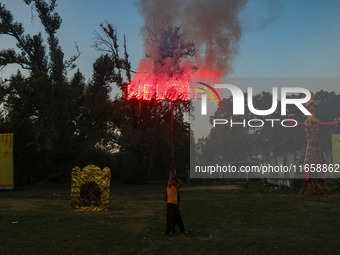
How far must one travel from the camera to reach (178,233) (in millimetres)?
14094

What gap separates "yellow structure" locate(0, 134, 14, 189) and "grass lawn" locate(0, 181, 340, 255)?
17.6 meters

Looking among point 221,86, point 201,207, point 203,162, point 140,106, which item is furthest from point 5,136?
point 203,162

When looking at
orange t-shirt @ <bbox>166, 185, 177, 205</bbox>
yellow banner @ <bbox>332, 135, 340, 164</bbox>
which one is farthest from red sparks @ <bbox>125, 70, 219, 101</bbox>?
orange t-shirt @ <bbox>166, 185, 177, 205</bbox>

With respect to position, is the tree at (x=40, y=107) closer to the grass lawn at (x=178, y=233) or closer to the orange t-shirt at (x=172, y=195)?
the grass lawn at (x=178, y=233)

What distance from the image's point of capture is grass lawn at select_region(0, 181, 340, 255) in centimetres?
1160

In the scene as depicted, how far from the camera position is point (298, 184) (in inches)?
1364

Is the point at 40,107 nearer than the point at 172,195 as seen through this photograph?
No

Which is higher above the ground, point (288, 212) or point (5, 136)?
point (5, 136)

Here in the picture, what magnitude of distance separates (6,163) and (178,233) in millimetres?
28767

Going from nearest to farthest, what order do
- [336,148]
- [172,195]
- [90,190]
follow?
[172,195]
[90,190]
[336,148]

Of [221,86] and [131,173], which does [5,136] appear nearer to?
[131,173]

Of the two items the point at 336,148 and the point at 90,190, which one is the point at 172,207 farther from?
the point at 336,148

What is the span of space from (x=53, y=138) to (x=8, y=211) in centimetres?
2624

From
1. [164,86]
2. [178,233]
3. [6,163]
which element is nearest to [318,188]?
[164,86]
